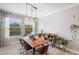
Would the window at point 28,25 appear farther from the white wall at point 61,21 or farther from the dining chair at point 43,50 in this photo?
the dining chair at point 43,50

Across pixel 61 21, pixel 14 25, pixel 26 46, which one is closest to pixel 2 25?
pixel 14 25

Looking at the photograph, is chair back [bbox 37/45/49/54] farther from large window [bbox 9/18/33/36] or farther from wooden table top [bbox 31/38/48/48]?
large window [bbox 9/18/33/36]

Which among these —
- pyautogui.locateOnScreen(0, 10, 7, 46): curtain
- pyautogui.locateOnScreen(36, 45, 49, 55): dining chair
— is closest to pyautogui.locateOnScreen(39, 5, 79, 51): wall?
pyautogui.locateOnScreen(36, 45, 49, 55): dining chair

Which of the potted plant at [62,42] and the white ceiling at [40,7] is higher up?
the white ceiling at [40,7]

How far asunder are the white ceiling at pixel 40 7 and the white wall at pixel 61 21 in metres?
0.10

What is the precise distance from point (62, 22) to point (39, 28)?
0.46m

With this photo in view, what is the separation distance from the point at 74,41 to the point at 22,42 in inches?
39.2

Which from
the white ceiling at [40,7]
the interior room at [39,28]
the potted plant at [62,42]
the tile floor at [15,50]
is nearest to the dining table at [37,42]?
the interior room at [39,28]

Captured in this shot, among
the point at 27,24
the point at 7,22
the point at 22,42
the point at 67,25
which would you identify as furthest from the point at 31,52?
the point at 67,25

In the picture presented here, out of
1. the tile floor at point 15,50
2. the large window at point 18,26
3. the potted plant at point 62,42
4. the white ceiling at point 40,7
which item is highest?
the white ceiling at point 40,7

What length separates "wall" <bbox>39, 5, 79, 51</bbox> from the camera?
82.0 inches

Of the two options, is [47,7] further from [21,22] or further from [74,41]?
[74,41]

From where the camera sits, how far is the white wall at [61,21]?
2.08 meters

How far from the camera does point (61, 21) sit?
7.00ft
